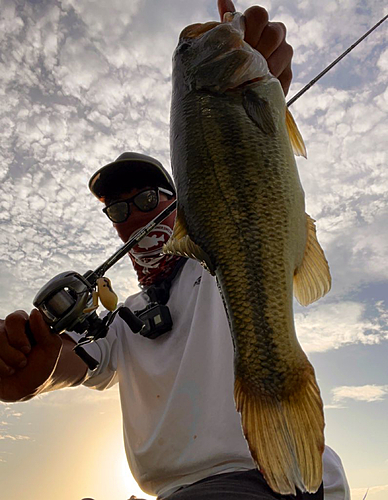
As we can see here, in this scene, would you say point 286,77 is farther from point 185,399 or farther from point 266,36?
point 185,399

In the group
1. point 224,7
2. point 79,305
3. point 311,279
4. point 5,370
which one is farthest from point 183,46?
point 5,370

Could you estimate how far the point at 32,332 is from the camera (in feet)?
8.37

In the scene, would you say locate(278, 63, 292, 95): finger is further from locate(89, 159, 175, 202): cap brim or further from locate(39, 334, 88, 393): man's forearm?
locate(39, 334, 88, 393): man's forearm

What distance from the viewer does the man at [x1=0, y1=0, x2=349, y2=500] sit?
7.84 ft

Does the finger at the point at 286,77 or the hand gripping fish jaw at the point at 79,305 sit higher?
the finger at the point at 286,77

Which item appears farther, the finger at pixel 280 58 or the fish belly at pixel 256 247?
the finger at pixel 280 58

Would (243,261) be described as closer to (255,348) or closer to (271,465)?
(255,348)

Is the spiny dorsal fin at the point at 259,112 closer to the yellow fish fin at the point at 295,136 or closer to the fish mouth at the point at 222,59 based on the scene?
the fish mouth at the point at 222,59

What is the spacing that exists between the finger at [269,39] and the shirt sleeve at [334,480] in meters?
2.35

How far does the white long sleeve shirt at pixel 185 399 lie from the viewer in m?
2.45

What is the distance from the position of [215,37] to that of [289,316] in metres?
1.53

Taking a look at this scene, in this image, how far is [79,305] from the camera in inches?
105

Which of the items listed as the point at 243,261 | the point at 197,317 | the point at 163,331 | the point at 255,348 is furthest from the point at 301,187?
the point at 163,331

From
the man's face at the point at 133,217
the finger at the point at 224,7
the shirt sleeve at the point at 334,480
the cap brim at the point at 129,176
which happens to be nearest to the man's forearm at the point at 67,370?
the man's face at the point at 133,217
